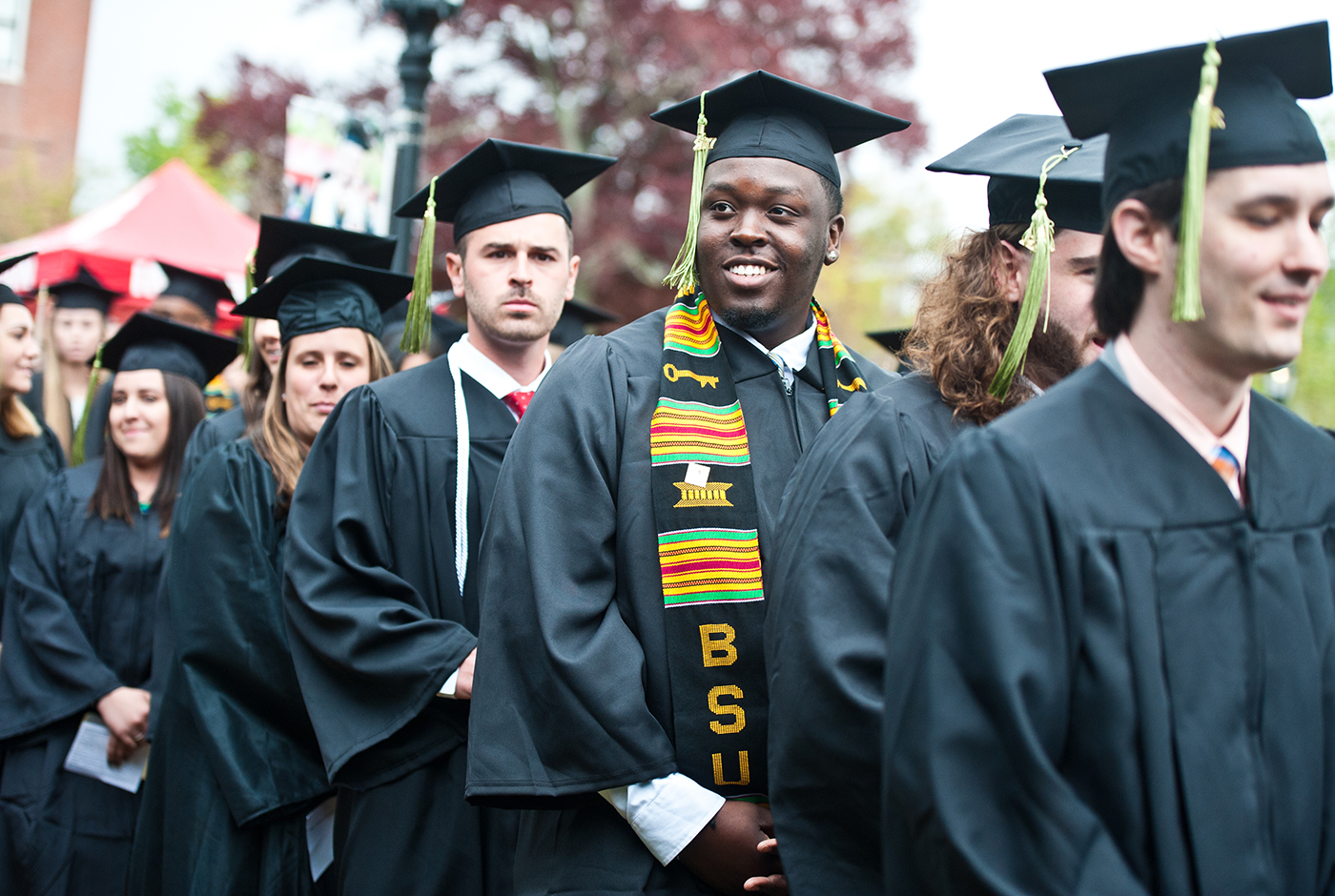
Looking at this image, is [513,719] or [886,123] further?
[886,123]

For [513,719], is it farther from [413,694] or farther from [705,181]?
[705,181]

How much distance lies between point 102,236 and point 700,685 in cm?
1032

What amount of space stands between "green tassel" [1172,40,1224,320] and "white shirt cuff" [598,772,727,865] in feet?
4.19

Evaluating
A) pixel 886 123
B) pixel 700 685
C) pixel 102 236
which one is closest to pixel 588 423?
pixel 700 685

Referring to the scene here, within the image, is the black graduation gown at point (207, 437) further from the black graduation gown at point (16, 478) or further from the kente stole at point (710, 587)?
the kente stole at point (710, 587)

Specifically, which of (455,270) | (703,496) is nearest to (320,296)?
(455,270)

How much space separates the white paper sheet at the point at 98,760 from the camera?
4.28m

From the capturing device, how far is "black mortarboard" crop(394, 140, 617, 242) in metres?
3.87

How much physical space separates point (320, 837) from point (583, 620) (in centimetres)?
199

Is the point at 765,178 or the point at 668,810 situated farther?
the point at 765,178

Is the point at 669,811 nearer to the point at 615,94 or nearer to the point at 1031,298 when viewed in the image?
the point at 1031,298

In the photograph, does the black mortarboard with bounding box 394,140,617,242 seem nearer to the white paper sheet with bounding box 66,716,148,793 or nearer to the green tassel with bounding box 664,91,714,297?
the green tassel with bounding box 664,91,714,297

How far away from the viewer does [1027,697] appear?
4.98 feet

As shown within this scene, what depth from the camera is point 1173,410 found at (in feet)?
5.50
